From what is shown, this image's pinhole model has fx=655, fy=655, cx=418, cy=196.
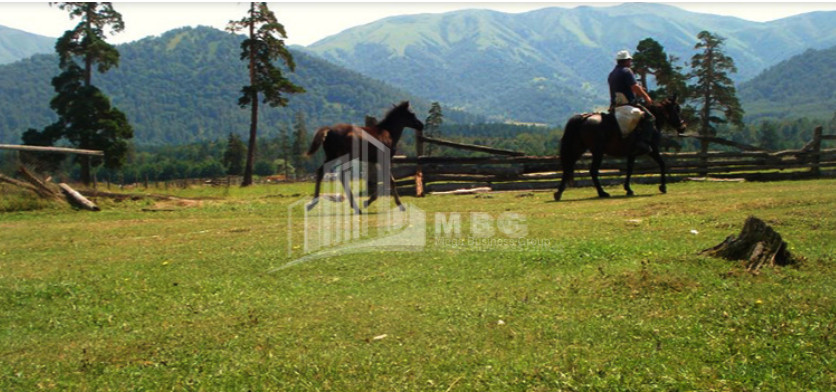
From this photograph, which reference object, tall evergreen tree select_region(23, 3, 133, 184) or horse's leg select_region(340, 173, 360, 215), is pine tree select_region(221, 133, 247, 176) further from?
horse's leg select_region(340, 173, 360, 215)

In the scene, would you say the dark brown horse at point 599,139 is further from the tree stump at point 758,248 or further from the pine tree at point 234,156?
the pine tree at point 234,156

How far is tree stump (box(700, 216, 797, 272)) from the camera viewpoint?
6898 millimetres

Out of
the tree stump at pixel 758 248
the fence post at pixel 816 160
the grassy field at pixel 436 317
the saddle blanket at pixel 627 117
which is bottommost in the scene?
the grassy field at pixel 436 317

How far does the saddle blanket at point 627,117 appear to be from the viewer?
16000 mm

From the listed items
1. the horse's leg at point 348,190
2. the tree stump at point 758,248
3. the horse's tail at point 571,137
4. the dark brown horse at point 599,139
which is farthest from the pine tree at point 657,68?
the tree stump at point 758,248

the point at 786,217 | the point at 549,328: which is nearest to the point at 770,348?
the point at 549,328

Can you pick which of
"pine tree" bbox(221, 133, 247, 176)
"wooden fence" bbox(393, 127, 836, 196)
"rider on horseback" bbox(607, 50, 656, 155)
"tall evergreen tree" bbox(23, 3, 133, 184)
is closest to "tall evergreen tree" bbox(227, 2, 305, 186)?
"tall evergreen tree" bbox(23, 3, 133, 184)

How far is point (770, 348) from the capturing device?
4.90m

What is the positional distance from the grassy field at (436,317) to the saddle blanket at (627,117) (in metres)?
6.14

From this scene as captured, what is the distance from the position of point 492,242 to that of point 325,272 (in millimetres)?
2692

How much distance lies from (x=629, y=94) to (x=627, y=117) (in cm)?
56

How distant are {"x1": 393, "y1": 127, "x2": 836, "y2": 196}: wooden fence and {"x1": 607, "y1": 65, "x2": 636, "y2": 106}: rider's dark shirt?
6.26 metres

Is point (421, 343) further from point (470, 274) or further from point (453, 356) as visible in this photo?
point (470, 274)

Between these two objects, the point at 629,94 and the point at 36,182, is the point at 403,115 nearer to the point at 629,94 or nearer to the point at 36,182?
the point at 629,94
